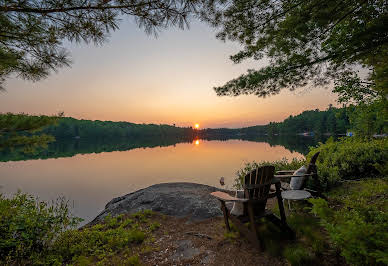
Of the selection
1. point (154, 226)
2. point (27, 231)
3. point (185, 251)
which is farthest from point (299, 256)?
point (27, 231)

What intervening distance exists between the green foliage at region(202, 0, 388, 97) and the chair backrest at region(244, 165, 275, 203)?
2.17 metres

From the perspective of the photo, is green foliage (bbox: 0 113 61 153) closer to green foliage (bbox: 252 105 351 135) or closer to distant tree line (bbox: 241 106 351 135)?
distant tree line (bbox: 241 106 351 135)

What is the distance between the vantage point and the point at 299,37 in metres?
4.02

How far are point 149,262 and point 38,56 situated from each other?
470 cm

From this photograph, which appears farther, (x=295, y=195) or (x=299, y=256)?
(x=295, y=195)

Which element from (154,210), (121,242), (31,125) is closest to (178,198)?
(154,210)

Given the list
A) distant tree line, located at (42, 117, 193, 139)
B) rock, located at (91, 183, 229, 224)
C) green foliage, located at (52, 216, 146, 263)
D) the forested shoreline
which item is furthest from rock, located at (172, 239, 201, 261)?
distant tree line, located at (42, 117, 193, 139)

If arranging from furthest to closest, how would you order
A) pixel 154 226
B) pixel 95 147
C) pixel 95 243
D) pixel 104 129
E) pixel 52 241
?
pixel 104 129
pixel 95 147
pixel 154 226
pixel 95 243
pixel 52 241

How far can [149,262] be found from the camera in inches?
A: 136

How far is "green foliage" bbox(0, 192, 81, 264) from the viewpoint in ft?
11.3

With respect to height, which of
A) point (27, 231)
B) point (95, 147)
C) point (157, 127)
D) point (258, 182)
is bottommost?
point (95, 147)

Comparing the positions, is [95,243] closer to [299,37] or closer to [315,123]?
[299,37]

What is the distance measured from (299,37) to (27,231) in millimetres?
7005

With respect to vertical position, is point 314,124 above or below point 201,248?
above
